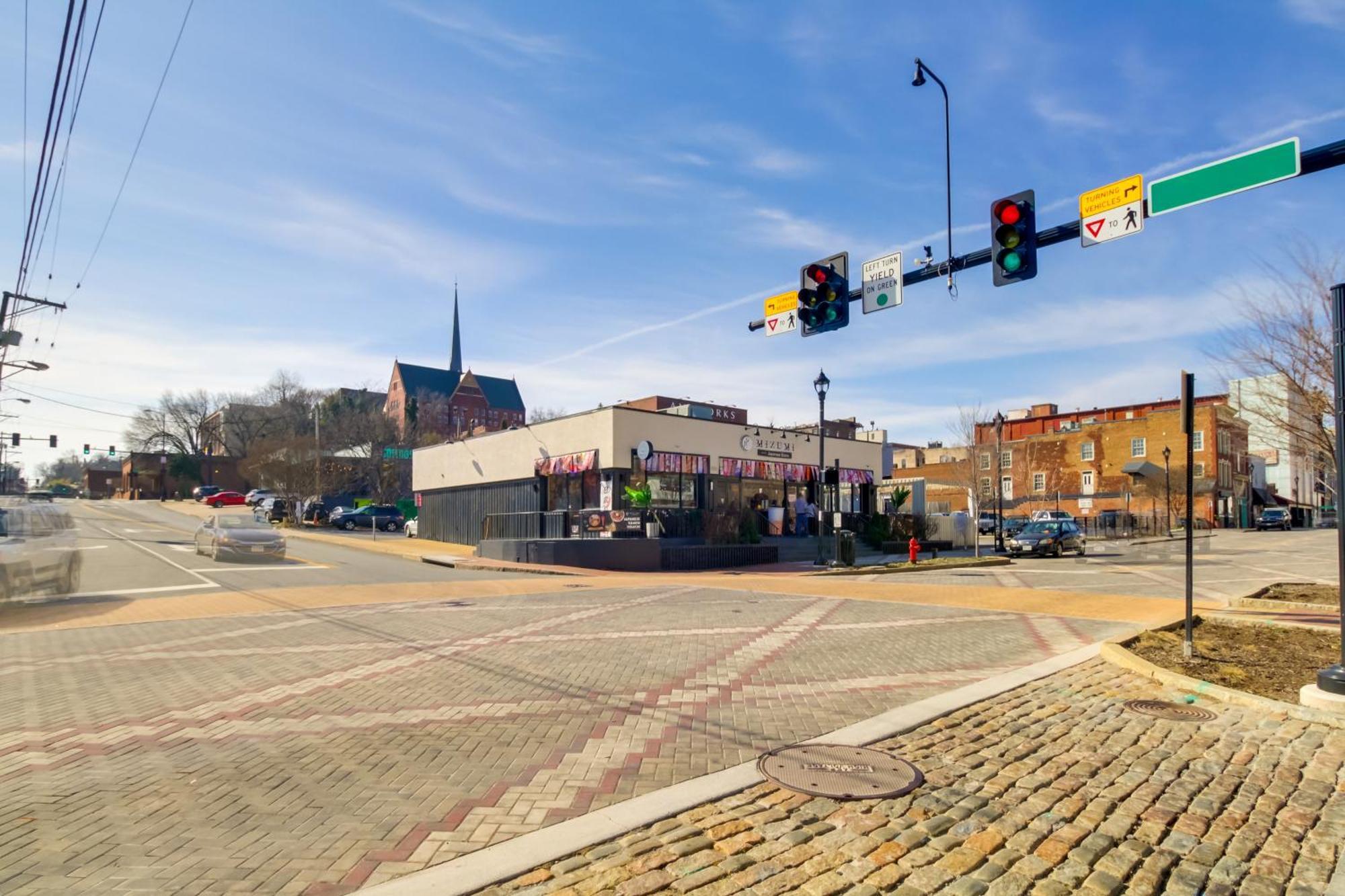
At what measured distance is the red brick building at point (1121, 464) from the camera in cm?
6153

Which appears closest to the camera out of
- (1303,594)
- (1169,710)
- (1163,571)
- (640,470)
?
(1169,710)

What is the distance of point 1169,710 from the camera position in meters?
7.07

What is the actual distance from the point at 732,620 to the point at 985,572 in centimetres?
1344

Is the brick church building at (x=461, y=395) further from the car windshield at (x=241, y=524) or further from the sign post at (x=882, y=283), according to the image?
the sign post at (x=882, y=283)

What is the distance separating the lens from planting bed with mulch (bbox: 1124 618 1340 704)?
7.97m

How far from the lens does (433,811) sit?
4.72 meters

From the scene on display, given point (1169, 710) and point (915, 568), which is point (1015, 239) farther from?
point (915, 568)

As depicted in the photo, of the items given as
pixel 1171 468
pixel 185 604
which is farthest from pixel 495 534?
pixel 1171 468

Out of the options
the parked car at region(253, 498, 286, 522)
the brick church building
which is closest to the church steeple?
the brick church building

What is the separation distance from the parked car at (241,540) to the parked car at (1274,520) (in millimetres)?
65699

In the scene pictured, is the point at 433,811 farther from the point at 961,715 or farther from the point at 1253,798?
the point at 1253,798

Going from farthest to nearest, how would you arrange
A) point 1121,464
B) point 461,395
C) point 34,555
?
point 461,395 → point 1121,464 → point 34,555

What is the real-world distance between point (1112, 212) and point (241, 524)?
26093mm

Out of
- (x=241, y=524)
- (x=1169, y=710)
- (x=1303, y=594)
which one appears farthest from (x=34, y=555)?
(x=1303, y=594)
